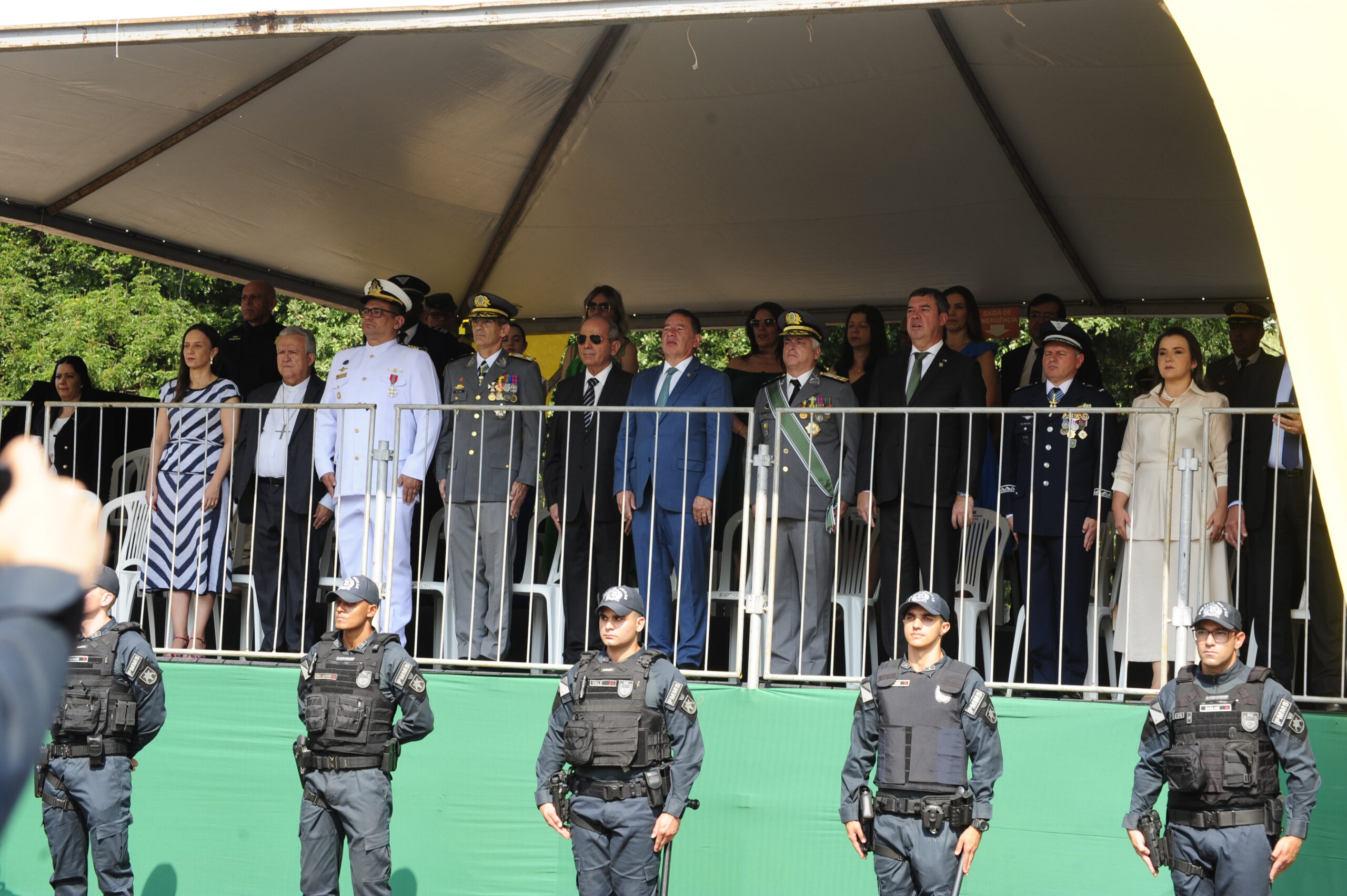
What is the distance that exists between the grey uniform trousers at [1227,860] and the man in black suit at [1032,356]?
2.94m

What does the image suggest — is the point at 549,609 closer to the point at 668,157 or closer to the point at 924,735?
the point at 924,735

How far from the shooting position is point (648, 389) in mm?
8234

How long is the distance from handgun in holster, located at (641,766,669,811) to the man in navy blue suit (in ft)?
3.61

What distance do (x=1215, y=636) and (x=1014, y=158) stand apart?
406 centimetres

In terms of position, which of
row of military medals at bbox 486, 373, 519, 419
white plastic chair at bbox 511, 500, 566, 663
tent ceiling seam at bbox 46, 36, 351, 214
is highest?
tent ceiling seam at bbox 46, 36, 351, 214

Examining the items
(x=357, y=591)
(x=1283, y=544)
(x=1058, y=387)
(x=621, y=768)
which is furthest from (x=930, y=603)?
(x=357, y=591)

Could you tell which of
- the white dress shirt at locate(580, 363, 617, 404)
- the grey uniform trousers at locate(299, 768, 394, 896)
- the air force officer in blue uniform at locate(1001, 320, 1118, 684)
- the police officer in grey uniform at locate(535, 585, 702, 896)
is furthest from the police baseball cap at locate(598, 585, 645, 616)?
the air force officer in blue uniform at locate(1001, 320, 1118, 684)

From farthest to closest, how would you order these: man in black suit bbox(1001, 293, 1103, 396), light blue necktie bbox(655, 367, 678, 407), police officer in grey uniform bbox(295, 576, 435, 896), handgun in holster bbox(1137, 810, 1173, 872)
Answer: man in black suit bbox(1001, 293, 1103, 396), light blue necktie bbox(655, 367, 678, 407), police officer in grey uniform bbox(295, 576, 435, 896), handgun in holster bbox(1137, 810, 1173, 872)

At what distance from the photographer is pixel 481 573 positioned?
8117mm

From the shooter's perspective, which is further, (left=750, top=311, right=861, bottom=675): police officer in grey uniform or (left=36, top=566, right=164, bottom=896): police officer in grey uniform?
(left=750, top=311, right=861, bottom=675): police officer in grey uniform

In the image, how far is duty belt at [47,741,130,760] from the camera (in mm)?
7246

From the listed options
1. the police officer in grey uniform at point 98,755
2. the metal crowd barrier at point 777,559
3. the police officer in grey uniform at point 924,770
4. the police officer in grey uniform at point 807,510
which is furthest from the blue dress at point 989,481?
the police officer in grey uniform at point 98,755

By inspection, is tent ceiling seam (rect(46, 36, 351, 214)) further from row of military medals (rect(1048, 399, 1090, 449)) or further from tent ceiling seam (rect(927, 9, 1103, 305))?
row of military medals (rect(1048, 399, 1090, 449))

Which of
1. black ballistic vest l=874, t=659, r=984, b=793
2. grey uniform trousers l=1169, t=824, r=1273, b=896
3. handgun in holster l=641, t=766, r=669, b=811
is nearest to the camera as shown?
grey uniform trousers l=1169, t=824, r=1273, b=896
